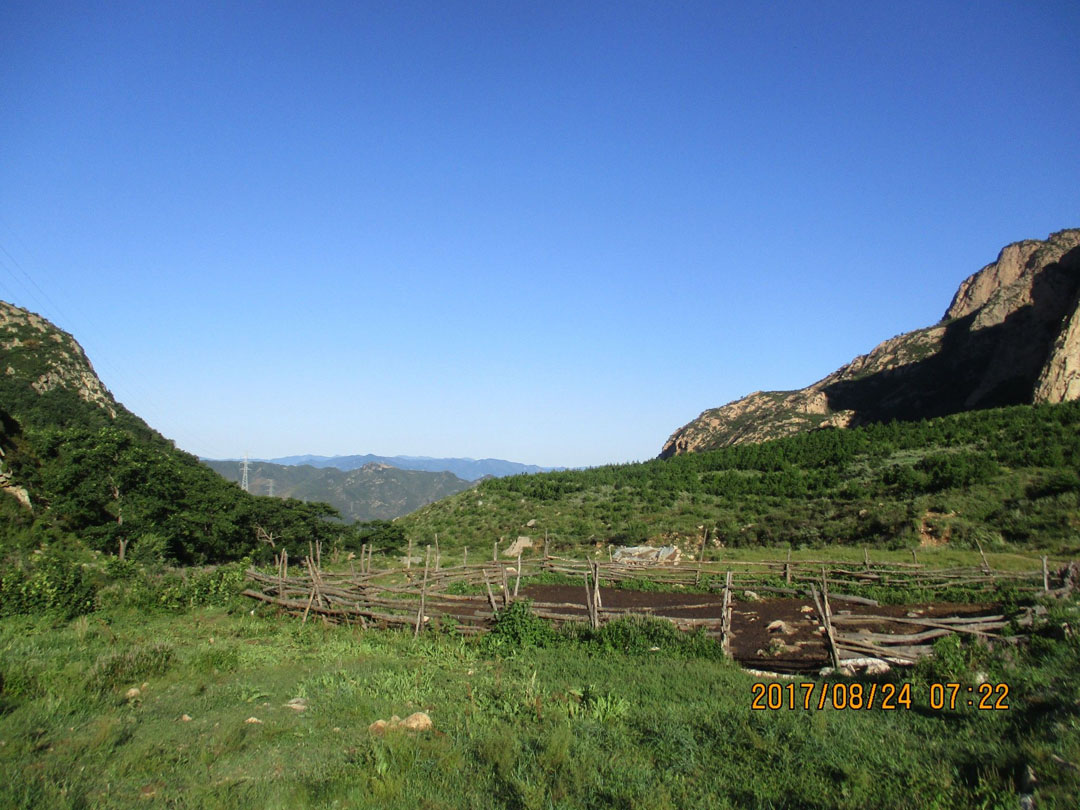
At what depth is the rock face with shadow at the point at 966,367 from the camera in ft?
163

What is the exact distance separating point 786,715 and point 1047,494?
22708mm

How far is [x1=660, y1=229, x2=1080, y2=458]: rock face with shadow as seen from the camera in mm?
49750

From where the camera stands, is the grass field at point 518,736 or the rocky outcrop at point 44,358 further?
the rocky outcrop at point 44,358

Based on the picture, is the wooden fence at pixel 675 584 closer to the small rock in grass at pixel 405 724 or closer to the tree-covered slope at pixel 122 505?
the small rock in grass at pixel 405 724

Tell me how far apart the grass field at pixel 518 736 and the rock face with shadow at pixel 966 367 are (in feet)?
142

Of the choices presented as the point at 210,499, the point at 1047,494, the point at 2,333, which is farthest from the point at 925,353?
the point at 2,333

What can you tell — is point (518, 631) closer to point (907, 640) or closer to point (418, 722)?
point (418, 722)

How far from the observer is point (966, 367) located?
61.8 metres

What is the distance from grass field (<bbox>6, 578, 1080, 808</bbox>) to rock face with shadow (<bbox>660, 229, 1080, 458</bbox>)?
142 feet

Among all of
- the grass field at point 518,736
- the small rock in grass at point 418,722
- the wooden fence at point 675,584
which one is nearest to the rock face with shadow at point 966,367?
the wooden fence at point 675,584

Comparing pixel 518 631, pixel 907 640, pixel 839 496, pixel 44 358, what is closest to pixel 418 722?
pixel 518 631

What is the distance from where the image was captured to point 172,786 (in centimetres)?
537
